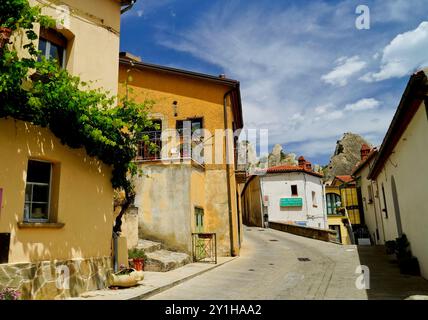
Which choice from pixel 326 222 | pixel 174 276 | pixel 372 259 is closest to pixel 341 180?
pixel 326 222

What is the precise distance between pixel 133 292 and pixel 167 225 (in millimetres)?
6302

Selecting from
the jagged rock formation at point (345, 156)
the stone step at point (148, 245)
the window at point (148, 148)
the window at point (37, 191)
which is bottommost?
the stone step at point (148, 245)

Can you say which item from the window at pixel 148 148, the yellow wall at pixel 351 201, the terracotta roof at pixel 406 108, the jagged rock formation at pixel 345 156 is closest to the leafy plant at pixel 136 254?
the window at pixel 148 148

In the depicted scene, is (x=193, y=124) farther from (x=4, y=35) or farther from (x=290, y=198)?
(x=290, y=198)

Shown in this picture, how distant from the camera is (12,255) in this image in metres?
6.37

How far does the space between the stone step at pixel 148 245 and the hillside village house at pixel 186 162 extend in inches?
16.0

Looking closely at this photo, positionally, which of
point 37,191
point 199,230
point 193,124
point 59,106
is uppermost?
point 193,124

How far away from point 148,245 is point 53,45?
7.57 m

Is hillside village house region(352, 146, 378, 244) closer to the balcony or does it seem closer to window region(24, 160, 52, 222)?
the balcony

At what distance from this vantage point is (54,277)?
7.09 meters

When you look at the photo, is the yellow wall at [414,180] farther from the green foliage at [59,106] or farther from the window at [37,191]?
the window at [37,191]

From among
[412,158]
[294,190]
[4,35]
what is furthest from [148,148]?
[294,190]

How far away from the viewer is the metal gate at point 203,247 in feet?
46.4

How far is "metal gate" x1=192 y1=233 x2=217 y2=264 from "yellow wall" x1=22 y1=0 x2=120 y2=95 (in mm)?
7144
